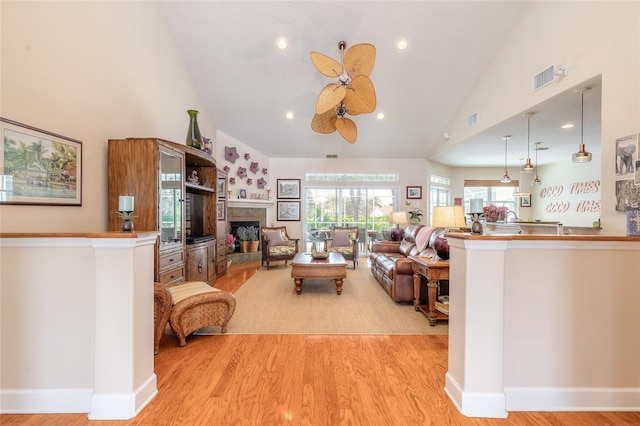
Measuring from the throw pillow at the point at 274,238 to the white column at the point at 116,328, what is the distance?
14.2 feet

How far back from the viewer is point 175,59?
14.1 ft

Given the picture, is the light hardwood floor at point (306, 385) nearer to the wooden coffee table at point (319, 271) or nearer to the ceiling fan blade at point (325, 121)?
the wooden coffee table at point (319, 271)

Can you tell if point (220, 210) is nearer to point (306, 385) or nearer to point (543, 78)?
point (306, 385)

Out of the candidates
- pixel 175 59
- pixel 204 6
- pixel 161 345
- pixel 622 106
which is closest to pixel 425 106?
pixel 622 106

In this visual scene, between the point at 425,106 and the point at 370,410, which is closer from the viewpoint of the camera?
the point at 370,410

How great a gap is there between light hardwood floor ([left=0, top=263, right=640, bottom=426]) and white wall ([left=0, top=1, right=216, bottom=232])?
1582mm

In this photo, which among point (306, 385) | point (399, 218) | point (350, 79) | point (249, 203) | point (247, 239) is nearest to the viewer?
point (306, 385)

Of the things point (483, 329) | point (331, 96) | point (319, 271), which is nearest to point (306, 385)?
point (483, 329)

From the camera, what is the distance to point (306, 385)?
1.95 metres

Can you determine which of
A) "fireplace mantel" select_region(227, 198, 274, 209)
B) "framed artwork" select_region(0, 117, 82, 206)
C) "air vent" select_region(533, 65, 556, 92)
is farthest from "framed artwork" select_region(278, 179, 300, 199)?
"air vent" select_region(533, 65, 556, 92)

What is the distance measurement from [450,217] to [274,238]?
3.84 meters

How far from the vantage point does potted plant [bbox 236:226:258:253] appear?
6.75 m

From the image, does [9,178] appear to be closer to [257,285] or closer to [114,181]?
[114,181]

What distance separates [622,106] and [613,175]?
0.61m
